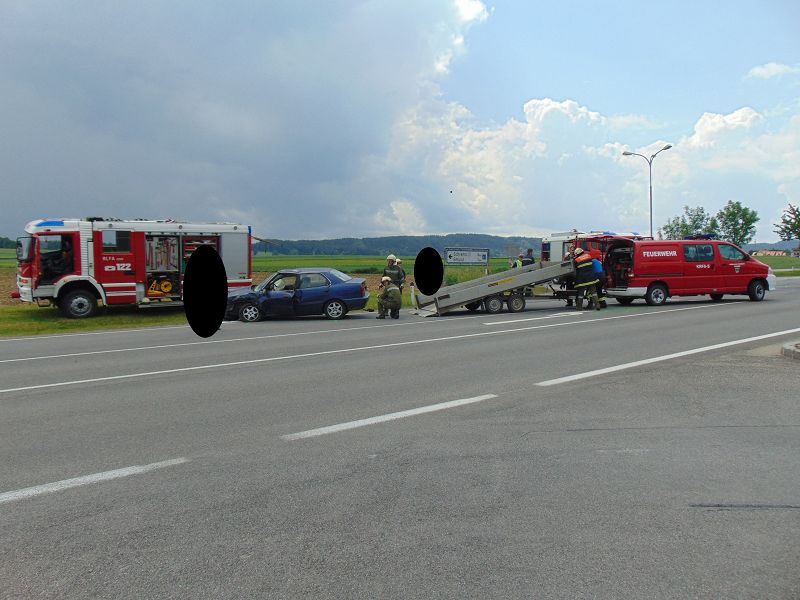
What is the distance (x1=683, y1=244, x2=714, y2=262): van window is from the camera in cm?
2239

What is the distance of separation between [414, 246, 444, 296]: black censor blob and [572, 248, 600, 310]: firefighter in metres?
19.7

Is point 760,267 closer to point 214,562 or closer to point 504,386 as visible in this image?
point 504,386

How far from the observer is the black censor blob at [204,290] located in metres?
0.83

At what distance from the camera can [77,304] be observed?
20.1 meters

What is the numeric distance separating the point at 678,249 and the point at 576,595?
68.4 ft

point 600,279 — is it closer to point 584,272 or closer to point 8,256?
point 584,272

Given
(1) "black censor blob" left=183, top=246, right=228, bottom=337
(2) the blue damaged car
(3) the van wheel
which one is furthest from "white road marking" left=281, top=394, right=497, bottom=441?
(3) the van wheel

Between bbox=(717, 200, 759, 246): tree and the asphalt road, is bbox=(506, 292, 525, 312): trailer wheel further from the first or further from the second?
bbox=(717, 200, 759, 246): tree

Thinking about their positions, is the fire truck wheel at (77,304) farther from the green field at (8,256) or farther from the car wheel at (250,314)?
the car wheel at (250,314)

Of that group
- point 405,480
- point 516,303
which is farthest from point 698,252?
point 405,480

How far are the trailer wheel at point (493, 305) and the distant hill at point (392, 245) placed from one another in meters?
18.1

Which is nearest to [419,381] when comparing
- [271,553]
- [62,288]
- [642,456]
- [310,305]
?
[642,456]

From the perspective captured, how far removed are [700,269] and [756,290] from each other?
9.13ft

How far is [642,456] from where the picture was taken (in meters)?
5.73
